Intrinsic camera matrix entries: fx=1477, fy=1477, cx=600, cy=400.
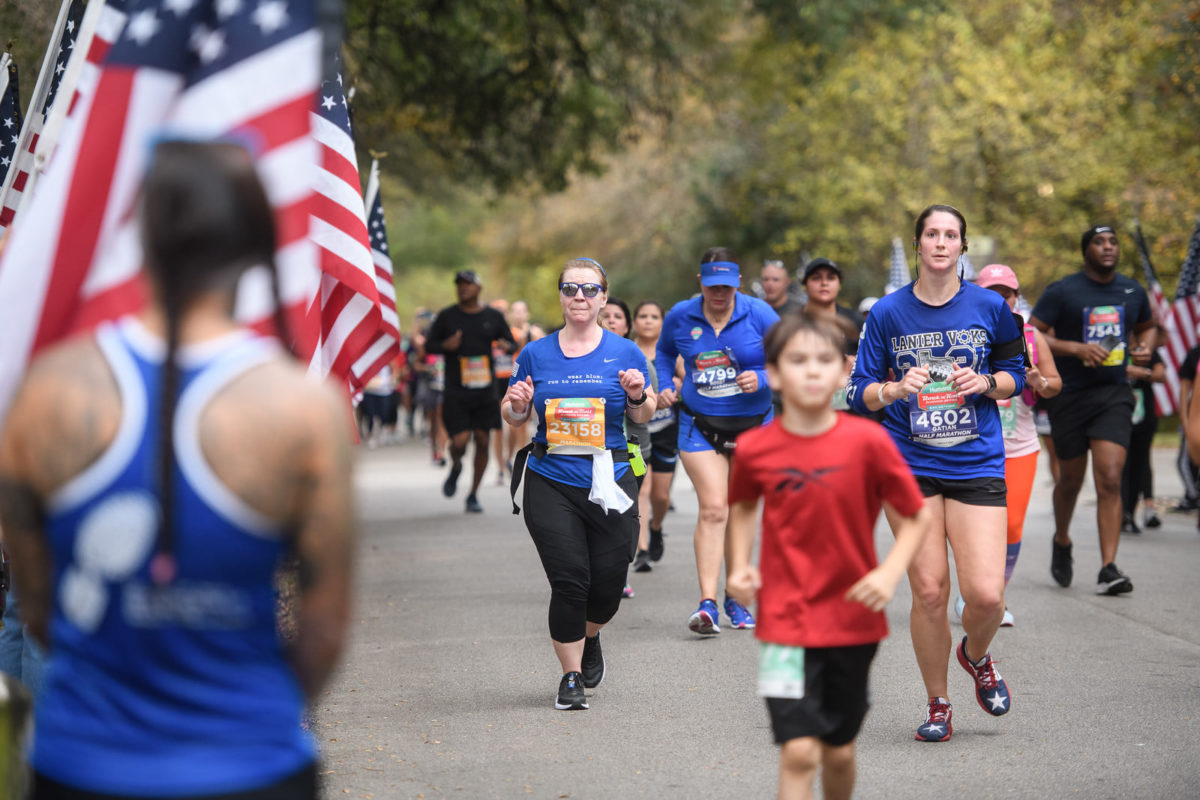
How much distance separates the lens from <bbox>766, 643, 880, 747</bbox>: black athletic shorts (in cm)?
416

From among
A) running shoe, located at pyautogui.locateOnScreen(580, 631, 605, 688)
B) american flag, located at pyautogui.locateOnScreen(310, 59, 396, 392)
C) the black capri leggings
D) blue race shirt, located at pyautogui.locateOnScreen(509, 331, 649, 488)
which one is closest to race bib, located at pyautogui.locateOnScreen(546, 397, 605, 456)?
blue race shirt, located at pyautogui.locateOnScreen(509, 331, 649, 488)

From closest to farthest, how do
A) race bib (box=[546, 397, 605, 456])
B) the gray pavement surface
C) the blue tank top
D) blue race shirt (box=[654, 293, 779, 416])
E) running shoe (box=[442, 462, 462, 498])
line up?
the blue tank top < the gray pavement surface < race bib (box=[546, 397, 605, 456]) < blue race shirt (box=[654, 293, 779, 416]) < running shoe (box=[442, 462, 462, 498])

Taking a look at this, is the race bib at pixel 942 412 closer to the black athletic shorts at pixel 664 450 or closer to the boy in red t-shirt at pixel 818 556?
the boy in red t-shirt at pixel 818 556

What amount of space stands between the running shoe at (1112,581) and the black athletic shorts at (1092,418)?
868mm

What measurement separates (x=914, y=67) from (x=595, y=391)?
27837mm

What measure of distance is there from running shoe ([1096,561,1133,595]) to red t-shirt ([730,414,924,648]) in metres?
6.26

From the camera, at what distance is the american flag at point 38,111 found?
7363 millimetres

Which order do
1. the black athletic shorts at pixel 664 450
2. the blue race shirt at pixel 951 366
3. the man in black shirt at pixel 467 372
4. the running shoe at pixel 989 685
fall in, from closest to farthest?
the blue race shirt at pixel 951 366 → the running shoe at pixel 989 685 → the black athletic shorts at pixel 664 450 → the man in black shirt at pixel 467 372

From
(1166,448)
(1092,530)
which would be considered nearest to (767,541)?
(1092,530)

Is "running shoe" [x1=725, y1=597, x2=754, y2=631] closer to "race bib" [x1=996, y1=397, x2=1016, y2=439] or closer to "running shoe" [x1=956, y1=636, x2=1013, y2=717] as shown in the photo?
"race bib" [x1=996, y1=397, x2=1016, y2=439]

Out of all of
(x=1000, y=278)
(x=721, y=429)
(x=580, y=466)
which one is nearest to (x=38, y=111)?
(x=580, y=466)

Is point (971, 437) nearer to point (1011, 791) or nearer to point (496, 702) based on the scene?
point (1011, 791)

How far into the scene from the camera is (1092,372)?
1039cm

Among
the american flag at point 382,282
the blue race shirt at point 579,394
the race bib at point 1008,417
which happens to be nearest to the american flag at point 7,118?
the american flag at point 382,282
